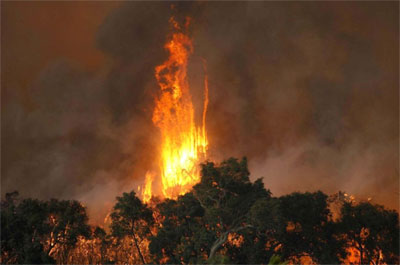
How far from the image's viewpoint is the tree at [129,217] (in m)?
37.8

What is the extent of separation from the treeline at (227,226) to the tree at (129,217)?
11 cm

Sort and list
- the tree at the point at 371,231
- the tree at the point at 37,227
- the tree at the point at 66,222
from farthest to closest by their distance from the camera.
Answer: the tree at the point at 371,231 < the tree at the point at 66,222 < the tree at the point at 37,227

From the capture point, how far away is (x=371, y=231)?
40.0 m

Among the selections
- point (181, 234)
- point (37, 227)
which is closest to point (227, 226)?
point (181, 234)

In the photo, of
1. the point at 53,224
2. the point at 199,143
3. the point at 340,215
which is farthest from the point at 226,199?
the point at 199,143

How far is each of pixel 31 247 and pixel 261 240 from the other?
2257 cm

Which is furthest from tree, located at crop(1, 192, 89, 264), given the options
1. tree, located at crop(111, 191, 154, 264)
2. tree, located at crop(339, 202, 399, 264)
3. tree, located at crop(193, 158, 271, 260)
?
tree, located at crop(339, 202, 399, 264)

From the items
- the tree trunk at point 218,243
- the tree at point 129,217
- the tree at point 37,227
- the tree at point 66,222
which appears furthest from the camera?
the tree at point 129,217

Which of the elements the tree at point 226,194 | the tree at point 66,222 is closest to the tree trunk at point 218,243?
the tree at point 226,194

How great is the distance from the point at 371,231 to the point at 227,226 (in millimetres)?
17639

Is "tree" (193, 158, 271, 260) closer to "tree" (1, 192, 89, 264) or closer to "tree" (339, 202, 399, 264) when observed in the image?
"tree" (339, 202, 399, 264)

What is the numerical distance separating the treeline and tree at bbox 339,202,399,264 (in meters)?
0.10

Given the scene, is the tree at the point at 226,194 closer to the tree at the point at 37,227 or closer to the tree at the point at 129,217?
the tree at the point at 129,217

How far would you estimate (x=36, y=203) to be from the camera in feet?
121
